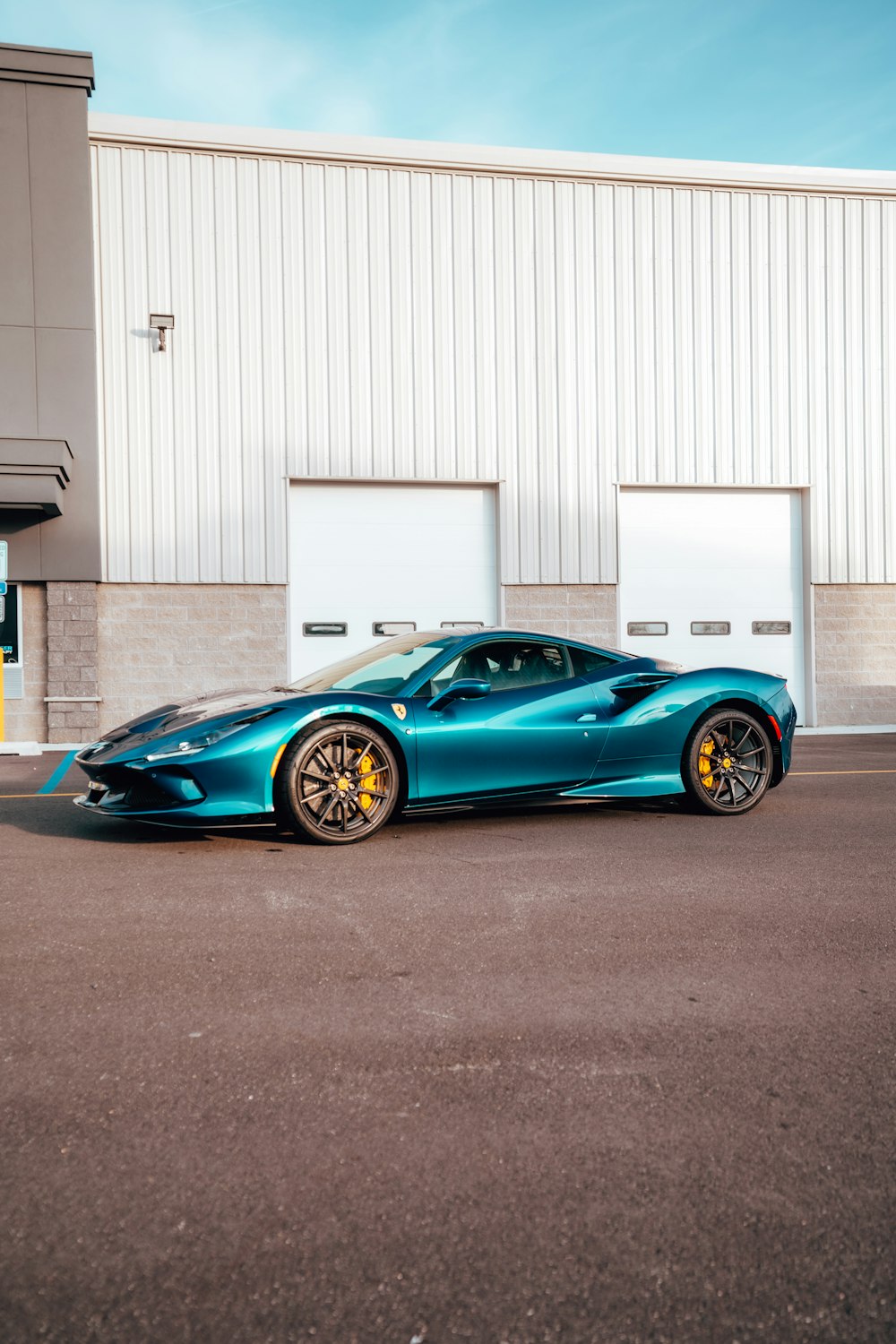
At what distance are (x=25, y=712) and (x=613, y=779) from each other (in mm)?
9952

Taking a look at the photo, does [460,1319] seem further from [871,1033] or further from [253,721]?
[253,721]

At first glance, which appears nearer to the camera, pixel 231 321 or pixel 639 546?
pixel 231 321

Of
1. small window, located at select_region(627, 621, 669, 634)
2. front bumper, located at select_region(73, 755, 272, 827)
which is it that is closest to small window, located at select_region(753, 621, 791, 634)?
small window, located at select_region(627, 621, 669, 634)

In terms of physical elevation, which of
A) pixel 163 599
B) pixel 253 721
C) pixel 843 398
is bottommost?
pixel 253 721

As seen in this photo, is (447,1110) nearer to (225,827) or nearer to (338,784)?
(338,784)

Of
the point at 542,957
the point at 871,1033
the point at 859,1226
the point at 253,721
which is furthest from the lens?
the point at 253,721

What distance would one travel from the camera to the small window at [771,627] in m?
16.3

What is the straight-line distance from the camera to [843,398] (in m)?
16.7

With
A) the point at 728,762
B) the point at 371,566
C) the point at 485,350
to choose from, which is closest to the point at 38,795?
the point at 728,762

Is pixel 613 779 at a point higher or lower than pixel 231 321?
lower

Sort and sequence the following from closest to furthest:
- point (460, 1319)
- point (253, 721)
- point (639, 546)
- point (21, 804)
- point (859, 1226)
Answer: point (460, 1319) < point (859, 1226) < point (253, 721) < point (21, 804) < point (639, 546)

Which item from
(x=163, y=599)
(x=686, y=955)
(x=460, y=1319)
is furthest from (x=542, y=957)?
(x=163, y=599)

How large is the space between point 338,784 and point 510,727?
108cm

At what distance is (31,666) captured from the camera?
1441 cm
